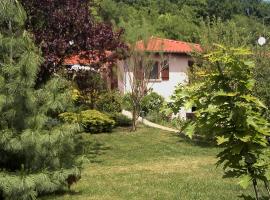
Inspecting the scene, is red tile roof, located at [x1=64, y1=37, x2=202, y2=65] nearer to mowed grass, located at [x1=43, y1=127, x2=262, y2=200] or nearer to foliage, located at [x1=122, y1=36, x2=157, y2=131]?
foliage, located at [x1=122, y1=36, x2=157, y2=131]

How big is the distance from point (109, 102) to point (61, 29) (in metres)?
10.8

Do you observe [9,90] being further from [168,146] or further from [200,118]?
[168,146]

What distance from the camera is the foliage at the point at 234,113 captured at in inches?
132

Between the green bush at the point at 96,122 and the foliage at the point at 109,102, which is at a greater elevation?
Result: the foliage at the point at 109,102

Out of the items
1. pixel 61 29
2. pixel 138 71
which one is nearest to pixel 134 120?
pixel 138 71

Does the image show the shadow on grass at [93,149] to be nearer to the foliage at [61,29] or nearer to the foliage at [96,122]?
the foliage at [96,122]

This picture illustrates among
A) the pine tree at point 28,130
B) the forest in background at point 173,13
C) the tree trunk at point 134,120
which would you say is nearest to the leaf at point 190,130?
the pine tree at point 28,130

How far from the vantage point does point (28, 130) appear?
26.7 feet

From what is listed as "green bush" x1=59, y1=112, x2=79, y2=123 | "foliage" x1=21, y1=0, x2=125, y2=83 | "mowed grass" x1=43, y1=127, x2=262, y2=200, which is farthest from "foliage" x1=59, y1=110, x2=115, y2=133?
"foliage" x1=21, y1=0, x2=125, y2=83

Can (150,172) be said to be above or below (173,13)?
below

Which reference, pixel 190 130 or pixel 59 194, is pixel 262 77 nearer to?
pixel 59 194

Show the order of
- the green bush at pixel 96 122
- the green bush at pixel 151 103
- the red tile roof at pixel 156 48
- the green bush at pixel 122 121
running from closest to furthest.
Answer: the red tile roof at pixel 156 48 → the green bush at pixel 96 122 → the green bush at pixel 122 121 → the green bush at pixel 151 103

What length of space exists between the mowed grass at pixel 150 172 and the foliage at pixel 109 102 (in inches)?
168

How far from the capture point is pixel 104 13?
144 feet
